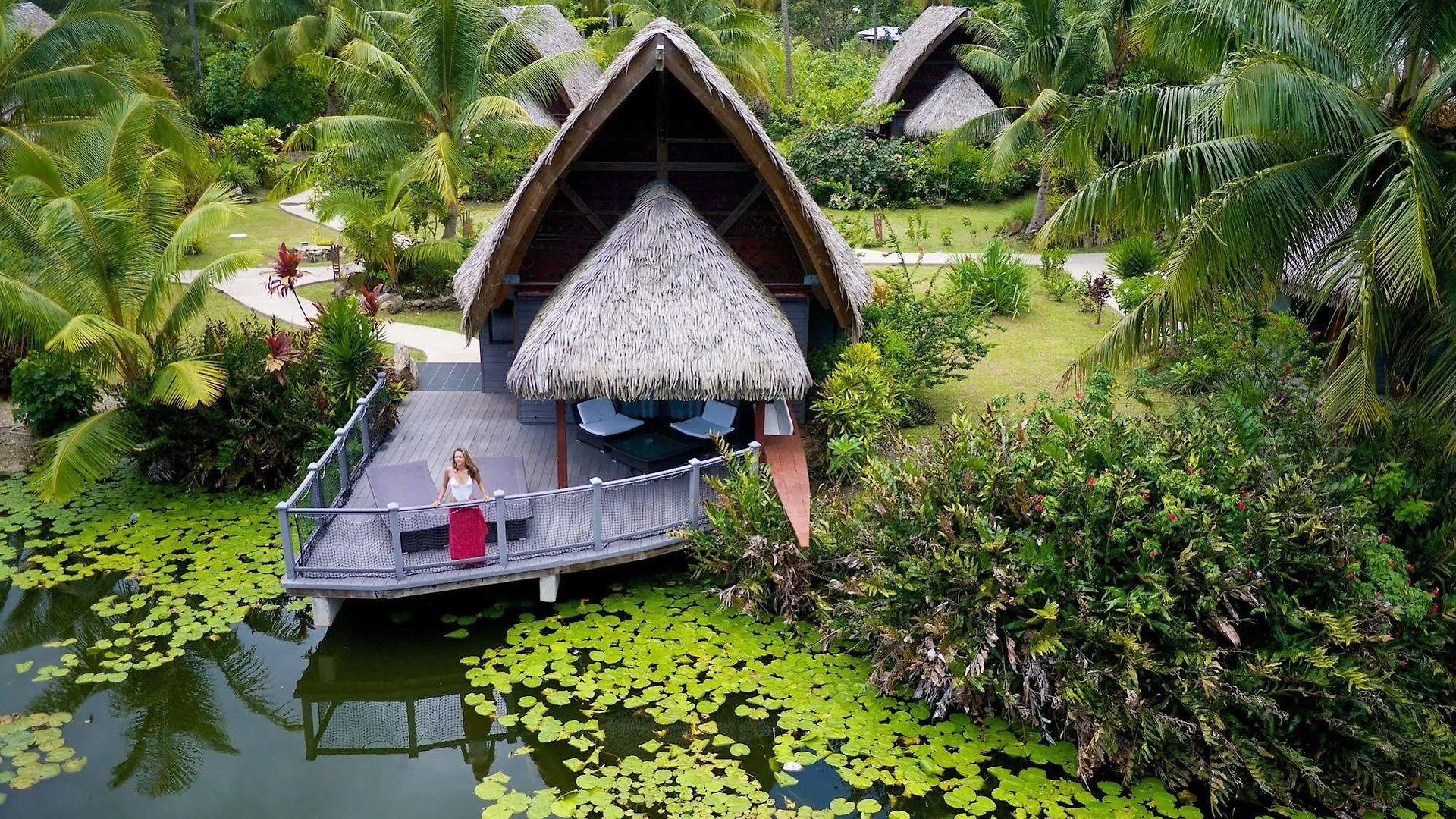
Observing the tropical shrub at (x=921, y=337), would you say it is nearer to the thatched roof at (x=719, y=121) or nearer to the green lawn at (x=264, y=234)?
the thatched roof at (x=719, y=121)

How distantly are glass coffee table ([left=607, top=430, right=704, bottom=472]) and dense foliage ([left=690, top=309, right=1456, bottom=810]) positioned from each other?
3002mm

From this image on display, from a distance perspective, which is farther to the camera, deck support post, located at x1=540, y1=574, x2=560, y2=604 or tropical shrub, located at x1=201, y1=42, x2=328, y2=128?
tropical shrub, located at x1=201, y1=42, x2=328, y2=128

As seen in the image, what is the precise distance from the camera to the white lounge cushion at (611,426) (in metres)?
13.1

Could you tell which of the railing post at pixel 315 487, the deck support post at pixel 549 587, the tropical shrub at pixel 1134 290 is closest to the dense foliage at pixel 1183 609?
the deck support post at pixel 549 587

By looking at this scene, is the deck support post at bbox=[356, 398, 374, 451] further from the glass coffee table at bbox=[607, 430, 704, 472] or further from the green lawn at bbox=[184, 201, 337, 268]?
the green lawn at bbox=[184, 201, 337, 268]

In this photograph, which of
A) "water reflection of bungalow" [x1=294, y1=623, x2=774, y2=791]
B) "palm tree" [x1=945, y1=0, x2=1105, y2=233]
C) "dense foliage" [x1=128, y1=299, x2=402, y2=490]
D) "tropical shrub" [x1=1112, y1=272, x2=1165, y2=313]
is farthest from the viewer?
"palm tree" [x1=945, y1=0, x2=1105, y2=233]

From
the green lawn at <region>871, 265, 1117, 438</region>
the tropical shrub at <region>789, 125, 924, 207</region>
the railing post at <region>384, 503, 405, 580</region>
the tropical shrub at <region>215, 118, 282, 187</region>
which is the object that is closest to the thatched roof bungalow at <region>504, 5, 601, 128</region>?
the tropical shrub at <region>789, 125, 924, 207</region>

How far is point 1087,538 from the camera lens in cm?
945

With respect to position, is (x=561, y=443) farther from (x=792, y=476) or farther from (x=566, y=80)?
(x=566, y=80)

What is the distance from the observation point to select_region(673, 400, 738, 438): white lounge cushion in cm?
1320

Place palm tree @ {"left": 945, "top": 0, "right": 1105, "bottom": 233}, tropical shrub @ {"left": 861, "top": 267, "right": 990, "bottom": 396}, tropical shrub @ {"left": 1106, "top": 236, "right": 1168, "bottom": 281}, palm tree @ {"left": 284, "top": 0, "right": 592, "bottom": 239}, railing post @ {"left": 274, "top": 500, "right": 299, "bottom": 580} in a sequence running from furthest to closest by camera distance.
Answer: palm tree @ {"left": 945, "top": 0, "right": 1105, "bottom": 233}
tropical shrub @ {"left": 1106, "top": 236, "right": 1168, "bottom": 281}
palm tree @ {"left": 284, "top": 0, "right": 592, "bottom": 239}
tropical shrub @ {"left": 861, "top": 267, "right": 990, "bottom": 396}
railing post @ {"left": 274, "top": 500, "right": 299, "bottom": 580}

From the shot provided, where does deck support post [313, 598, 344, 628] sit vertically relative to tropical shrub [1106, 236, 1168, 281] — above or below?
below

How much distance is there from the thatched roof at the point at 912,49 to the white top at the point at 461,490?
2111 centimetres

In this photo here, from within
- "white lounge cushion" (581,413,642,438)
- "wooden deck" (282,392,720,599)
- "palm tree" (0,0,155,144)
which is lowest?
"wooden deck" (282,392,720,599)
